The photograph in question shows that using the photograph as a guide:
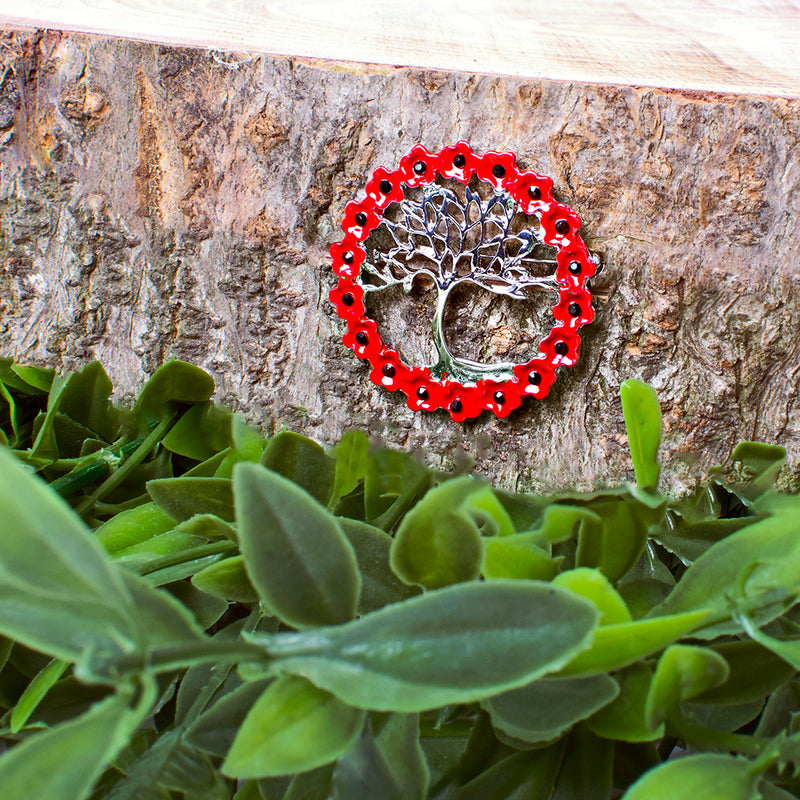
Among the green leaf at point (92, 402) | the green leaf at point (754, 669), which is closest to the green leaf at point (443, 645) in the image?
the green leaf at point (754, 669)

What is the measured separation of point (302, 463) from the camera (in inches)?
13.0

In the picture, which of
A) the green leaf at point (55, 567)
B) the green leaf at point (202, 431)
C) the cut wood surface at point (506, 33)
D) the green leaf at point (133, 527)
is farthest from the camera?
the cut wood surface at point (506, 33)

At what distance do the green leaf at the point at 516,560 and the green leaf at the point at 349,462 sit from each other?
0.11m

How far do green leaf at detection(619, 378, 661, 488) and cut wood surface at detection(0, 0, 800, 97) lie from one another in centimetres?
38

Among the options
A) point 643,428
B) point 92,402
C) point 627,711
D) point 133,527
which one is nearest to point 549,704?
point 627,711

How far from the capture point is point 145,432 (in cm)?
49

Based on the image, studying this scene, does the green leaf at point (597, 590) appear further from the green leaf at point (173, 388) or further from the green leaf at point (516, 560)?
the green leaf at point (173, 388)

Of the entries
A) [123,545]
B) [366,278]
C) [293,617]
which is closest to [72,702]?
[123,545]

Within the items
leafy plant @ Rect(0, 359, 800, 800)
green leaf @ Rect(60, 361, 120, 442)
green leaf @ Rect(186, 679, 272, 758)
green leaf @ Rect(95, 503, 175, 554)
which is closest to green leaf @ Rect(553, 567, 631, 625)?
leafy plant @ Rect(0, 359, 800, 800)

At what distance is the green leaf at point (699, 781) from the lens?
7.1 inches

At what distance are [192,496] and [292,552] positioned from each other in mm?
138

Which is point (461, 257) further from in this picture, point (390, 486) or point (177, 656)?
point (177, 656)

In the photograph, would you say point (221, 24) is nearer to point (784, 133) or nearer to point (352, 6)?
point (352, 6)

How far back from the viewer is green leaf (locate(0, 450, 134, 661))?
14cm
